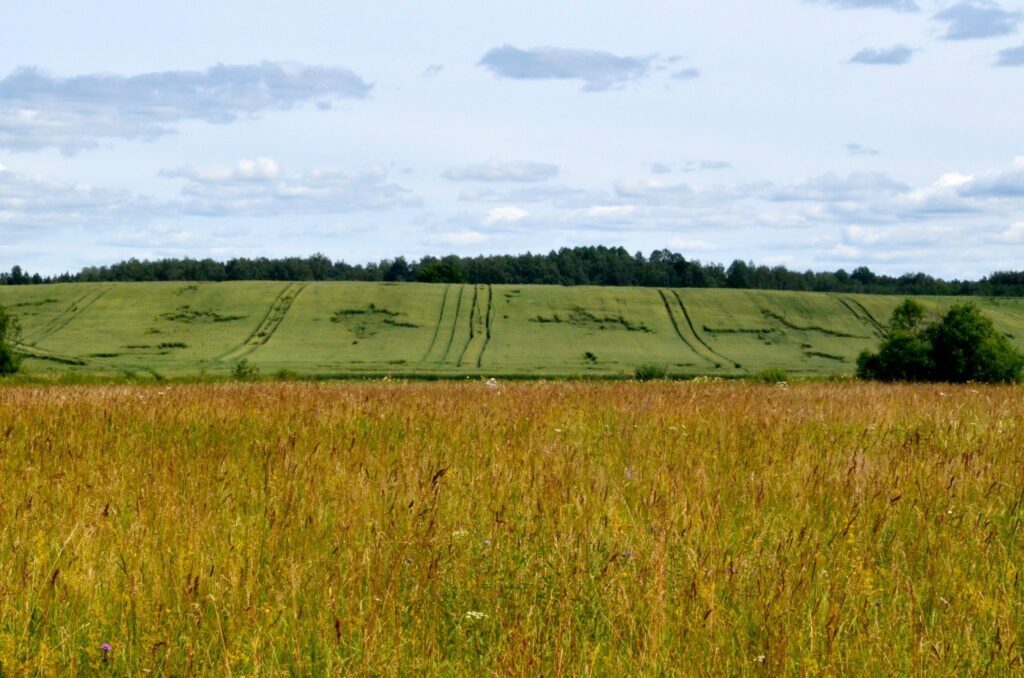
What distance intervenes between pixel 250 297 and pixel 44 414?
3389 inches

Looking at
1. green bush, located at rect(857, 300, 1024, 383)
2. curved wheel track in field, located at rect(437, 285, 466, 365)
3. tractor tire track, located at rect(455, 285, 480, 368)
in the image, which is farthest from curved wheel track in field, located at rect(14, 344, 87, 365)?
green bush, located at rect(857, 300, 1024, 383)

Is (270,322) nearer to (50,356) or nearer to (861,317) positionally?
(50,356)

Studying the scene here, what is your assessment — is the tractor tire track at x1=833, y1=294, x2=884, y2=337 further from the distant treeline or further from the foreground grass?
the foreground grass

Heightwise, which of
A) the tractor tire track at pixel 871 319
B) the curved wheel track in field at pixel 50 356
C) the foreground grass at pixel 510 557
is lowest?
the curved wheel track in field at pixel 50 356

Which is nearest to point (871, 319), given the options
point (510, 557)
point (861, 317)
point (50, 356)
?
point (861, 317)

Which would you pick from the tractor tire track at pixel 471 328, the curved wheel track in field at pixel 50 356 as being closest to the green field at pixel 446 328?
the tractor tire track at pixel 471 328

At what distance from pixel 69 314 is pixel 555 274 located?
7090 cm

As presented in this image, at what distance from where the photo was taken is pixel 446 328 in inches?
3273

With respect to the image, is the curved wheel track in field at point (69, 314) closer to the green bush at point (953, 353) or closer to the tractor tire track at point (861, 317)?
the green bush at point (953, 353)

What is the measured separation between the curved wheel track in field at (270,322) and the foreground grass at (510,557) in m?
65.6

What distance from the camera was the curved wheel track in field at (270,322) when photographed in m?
72.6

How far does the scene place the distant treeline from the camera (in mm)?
130000

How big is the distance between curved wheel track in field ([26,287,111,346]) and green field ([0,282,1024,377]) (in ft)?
0.60

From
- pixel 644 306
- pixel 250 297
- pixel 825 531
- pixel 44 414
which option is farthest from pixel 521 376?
pixel 825 531
